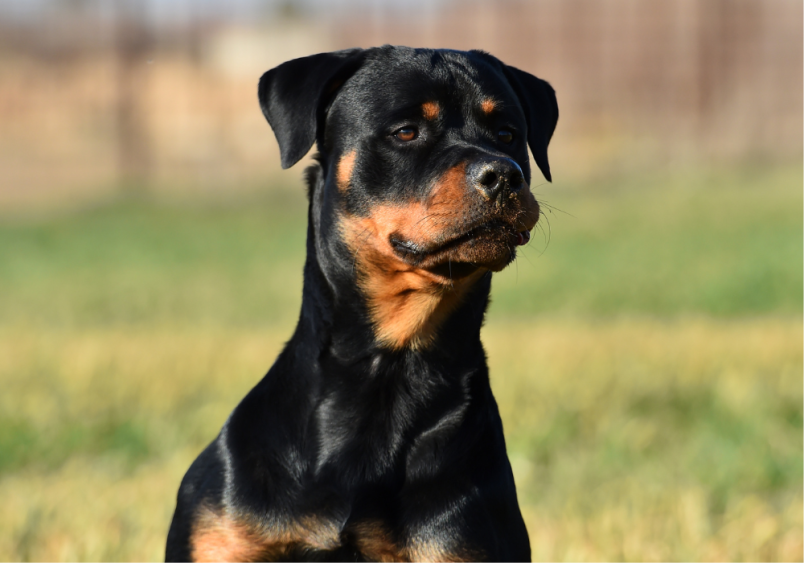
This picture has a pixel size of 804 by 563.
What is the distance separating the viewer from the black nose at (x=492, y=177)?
2592 millimetres

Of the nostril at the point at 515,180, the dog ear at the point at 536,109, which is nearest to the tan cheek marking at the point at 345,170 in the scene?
the nostril at the point at 515,180

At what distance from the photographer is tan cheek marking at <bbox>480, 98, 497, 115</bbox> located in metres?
2.98

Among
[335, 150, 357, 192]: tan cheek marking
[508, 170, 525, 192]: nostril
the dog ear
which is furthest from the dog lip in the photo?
the dog ear

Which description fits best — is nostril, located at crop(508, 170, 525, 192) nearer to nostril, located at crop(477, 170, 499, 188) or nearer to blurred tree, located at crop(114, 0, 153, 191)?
nostril, located at crop(477, 170, 499, 188)

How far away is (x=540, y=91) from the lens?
3.41 m

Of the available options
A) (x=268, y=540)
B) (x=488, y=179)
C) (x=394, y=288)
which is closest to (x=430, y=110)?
(x=488, y=179)

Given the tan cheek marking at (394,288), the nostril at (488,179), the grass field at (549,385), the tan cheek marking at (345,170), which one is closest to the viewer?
the nostril at (488,179)

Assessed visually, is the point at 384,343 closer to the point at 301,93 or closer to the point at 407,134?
the point at 407,134

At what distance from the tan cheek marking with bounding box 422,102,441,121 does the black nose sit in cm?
38

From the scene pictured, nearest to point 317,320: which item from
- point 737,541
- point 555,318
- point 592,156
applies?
point 737,541

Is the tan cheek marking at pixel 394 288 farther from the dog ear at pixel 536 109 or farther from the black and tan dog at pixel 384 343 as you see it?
the dog ear at pixel 536 109

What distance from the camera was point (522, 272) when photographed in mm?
13602

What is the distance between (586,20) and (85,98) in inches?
479

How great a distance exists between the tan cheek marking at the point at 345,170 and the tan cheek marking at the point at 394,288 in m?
0.12
